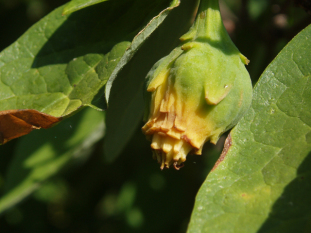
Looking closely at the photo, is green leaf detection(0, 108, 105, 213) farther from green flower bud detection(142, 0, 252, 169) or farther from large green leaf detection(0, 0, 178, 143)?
green flower bud detection(142, 0, 252, 169)

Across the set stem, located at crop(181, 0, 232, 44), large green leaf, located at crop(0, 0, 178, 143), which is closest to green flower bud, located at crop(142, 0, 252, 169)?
stem, located at crop(181, 0, 232, 44)

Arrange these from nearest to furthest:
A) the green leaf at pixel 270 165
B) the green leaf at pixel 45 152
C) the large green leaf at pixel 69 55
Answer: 1. the green leaf at pixel 270 165
2. the large green leaf at pixel 69 55
3. the green leaf at pixel 45 152

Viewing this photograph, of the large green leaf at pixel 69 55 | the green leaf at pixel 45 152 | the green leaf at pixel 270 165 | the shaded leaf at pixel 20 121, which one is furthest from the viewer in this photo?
the green leaf at pixel 45 152

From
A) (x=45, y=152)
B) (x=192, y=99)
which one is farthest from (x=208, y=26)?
(x=45, y=152)

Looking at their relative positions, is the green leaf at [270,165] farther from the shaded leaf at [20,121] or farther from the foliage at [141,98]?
the shaded leaf at [20,121]

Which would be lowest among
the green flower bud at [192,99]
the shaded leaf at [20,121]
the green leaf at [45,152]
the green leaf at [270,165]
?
the green leaf at [45,152]

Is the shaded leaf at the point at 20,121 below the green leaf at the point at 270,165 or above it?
above

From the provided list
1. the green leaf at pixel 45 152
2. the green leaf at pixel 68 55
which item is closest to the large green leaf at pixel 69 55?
the green leaf at pixel 68 55
